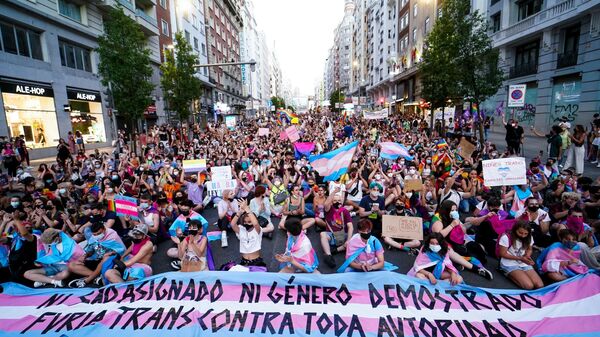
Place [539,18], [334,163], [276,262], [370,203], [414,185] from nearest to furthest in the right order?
[276,262]
[370,203]
[414,185]
[334,163]
[539,18]

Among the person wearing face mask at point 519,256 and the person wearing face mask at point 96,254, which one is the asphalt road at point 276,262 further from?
the person wearing face mask at point 96,254

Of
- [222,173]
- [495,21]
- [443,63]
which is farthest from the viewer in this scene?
[495,21]

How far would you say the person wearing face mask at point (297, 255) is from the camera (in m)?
5.19

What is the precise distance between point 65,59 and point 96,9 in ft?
18.6

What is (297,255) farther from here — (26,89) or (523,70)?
(523,70)

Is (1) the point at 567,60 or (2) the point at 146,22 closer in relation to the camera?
(1) the point at 567,60

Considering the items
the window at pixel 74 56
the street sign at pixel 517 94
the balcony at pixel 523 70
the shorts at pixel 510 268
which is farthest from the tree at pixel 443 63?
the window at pixel 74 56

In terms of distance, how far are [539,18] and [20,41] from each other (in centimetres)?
3268

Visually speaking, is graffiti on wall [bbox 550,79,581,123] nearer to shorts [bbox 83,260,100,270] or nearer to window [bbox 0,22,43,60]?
shorts [bbox 83,260,100,270]

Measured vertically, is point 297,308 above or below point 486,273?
above

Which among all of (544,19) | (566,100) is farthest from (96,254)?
(544,19)

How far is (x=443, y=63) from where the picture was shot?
1859 cm

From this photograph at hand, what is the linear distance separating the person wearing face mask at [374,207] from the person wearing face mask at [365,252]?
2032 millimetres

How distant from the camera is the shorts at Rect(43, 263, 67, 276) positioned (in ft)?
18.0
